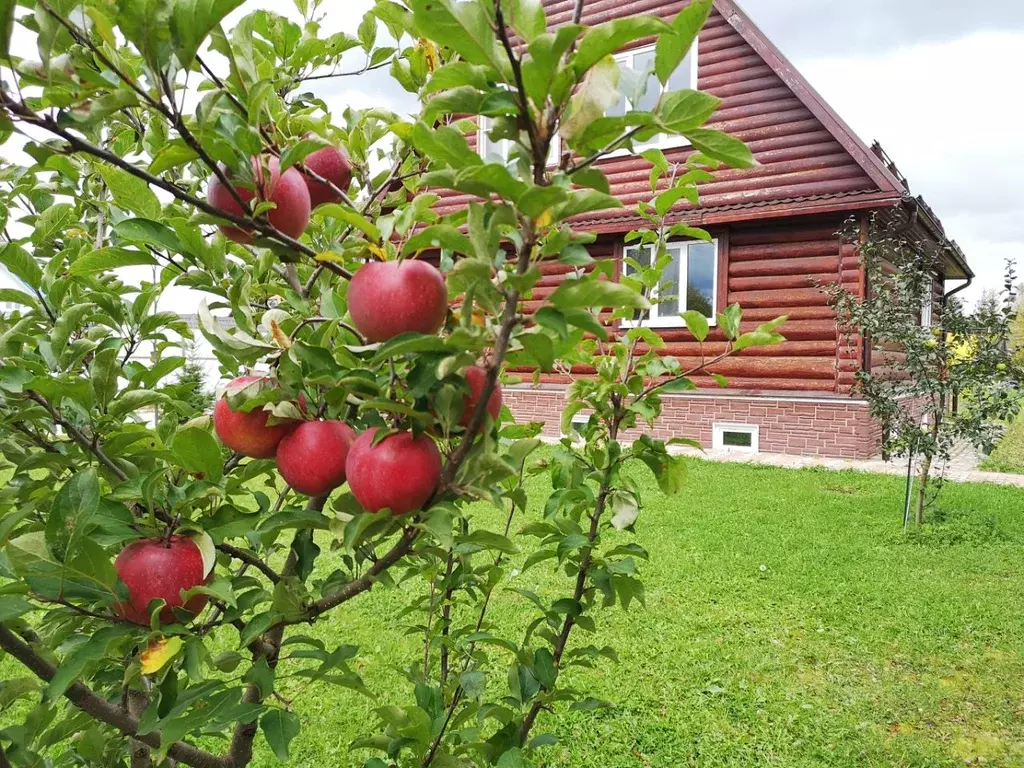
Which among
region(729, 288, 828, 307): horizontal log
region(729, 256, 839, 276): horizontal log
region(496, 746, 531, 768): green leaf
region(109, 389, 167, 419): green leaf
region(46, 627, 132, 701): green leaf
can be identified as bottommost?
region(496, 746, 531, 768): green leaf

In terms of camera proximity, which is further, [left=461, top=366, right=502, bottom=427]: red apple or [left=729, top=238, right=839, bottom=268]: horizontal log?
[left=729, top=238, right=839, bottom=268]: horizontal log

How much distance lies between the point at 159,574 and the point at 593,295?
64 centimetres

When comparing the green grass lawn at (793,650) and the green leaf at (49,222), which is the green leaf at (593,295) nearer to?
the green leaf at (49,222)

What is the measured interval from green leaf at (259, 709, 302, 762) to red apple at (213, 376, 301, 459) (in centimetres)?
44

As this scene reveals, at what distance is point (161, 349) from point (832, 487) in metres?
6.74

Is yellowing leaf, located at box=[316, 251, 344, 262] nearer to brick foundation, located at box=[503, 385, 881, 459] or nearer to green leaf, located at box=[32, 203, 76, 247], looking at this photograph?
green leaf, located at box=[32, 203, 76, 247]

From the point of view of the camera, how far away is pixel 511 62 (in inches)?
24.0

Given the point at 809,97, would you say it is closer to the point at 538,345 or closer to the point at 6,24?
the point at 538,345

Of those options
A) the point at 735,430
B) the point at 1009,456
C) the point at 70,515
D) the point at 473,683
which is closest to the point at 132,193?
the point at 70,515

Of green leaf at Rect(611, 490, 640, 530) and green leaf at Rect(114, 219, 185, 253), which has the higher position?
green leaf at Rect(114, 219, 185, 253)

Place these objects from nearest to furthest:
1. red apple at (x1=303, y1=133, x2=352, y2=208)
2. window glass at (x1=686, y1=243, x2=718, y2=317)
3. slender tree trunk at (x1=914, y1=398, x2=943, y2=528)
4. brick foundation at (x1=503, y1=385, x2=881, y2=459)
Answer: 1. red apple at (x1=303, y1=133, x2=352, y2=208)
2. slender tree trunk at (x1=914, y1=398, x2=943, y2=528)
3. brick foundation at (x1=503, y1=385, x2=881, y2=459)
4. window glass at (x1=686, y1=243, x2=718, y2=317)

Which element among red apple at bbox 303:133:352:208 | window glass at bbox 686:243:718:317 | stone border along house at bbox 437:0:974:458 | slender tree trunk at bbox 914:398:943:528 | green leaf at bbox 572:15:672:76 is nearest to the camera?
green leaf at bbox 572:15:672:76

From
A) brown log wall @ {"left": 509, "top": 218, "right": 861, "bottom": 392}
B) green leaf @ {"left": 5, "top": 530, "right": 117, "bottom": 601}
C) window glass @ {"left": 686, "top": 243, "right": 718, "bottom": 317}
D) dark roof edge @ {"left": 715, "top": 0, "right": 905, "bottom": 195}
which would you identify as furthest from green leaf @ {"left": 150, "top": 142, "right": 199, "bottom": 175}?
window glass @ {"left": 686, "top": 243, "right": 718, "bottom": 317}

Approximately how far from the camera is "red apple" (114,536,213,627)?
0.84 meters
